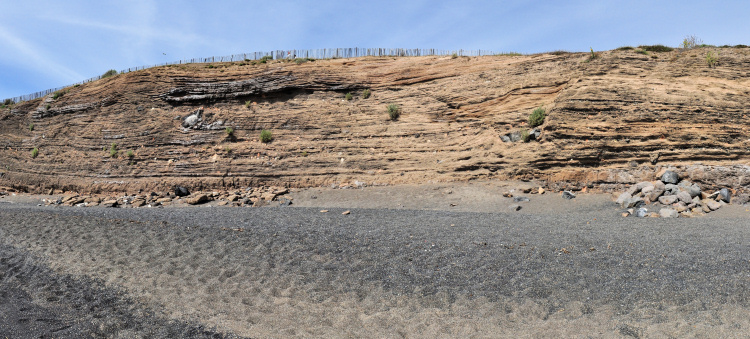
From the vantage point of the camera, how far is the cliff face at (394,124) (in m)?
12.5

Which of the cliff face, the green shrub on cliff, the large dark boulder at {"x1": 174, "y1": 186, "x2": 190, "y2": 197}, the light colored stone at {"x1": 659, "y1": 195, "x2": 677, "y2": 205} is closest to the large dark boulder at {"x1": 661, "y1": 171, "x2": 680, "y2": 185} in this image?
the cliff face

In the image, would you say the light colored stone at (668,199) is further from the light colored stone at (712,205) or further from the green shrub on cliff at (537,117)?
the green shrub on cliff at (537,117)

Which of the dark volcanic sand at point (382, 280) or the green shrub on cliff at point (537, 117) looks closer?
the dark volcanic sand at point (382, 280)

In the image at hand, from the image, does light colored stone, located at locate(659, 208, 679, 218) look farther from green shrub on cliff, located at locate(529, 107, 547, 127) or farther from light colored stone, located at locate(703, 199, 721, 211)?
green shrub on cliff, located at locate(529, 107, 547, 127)

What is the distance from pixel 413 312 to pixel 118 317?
3.54m

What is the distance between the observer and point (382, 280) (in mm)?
5309

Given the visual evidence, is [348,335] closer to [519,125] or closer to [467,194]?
[467,194]

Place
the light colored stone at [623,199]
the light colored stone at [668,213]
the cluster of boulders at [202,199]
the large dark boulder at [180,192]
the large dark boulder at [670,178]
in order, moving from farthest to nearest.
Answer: the large dark boulder at [180,192] < the cluster of boulders at [202,199] < the large dark boulder at [670,178] < the light colored stone at [623,199] < the light colored stone at [668,213]

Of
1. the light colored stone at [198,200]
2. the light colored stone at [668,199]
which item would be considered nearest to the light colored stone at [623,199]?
the light colored stone at [668,199]

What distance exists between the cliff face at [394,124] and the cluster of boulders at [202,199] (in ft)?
2.78

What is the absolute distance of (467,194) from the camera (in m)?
13.3

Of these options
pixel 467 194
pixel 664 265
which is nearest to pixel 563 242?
pixel 664 265

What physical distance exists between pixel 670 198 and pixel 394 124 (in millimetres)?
10329

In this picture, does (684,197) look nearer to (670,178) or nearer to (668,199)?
(668,199)
